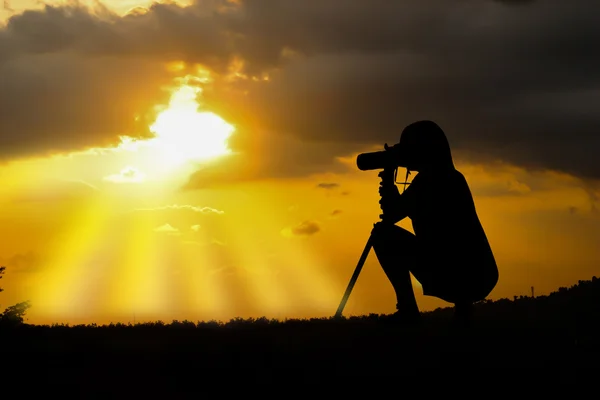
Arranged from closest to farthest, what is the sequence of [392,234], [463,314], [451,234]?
[451,234]
[463,314]
[392,234]

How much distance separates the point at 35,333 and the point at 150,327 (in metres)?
2.46

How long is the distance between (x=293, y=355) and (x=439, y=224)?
3.57 m

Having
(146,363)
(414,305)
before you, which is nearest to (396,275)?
(414,305)

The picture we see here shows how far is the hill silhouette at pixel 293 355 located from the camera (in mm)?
10617

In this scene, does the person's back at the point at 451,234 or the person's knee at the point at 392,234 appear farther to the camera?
the person's knee at the point at 392,234

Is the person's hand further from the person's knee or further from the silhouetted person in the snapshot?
the person's knee

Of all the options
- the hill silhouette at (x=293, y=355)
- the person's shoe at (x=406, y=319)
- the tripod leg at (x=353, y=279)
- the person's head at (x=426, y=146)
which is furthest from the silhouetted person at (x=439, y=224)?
the tripod leg at (x=353, y=279)

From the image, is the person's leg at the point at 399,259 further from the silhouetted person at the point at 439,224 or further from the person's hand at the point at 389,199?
the person's hand at the point at 389,199

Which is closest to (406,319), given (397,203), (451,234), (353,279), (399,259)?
(399,259)

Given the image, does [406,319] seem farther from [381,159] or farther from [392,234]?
[381,159]

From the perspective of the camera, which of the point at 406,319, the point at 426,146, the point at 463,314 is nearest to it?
the point at 426,146

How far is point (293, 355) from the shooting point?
11.6 meters

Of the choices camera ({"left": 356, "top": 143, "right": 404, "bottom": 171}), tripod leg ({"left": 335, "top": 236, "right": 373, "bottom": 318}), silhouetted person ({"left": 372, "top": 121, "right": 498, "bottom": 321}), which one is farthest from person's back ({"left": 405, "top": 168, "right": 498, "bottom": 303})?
tripod leg ({"left": 335, "top": 236, "right": 373, "bottom": 318})

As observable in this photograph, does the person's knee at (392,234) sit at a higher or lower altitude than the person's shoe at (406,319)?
higher
